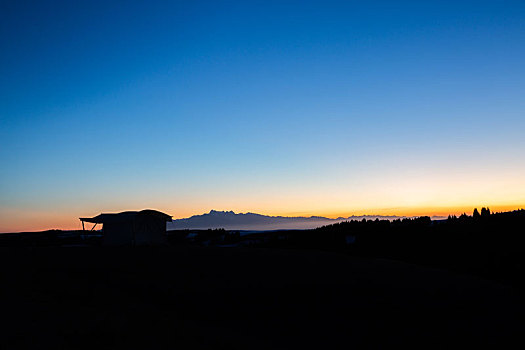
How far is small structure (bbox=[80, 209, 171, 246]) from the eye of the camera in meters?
30.0

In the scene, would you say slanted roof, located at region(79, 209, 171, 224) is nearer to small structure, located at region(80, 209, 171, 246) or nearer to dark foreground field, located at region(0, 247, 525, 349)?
small structure, located at region(80, 209, 171, 246)

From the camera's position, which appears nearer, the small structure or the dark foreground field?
the dark foreground field

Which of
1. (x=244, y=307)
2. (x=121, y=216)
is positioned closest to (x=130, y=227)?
(x=121, y=216)

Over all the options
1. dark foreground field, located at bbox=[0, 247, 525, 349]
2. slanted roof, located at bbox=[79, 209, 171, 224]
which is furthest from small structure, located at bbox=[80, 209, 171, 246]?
dark foreground field, located at bbox=[0, 247, 525, 349]

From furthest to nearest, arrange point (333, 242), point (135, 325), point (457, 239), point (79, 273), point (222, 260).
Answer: point (333, 242)
point (457, 239)
point (222, 260)
point (79, 273)
point (135, 325)

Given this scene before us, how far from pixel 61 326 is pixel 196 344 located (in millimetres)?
2979

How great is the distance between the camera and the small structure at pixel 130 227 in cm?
3003

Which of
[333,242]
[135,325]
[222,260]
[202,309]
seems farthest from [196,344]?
[333,242]

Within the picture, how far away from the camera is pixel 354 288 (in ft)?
42.3

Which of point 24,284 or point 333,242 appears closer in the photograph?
point 24,284

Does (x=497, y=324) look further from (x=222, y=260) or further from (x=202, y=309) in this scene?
(x=222, y=260)

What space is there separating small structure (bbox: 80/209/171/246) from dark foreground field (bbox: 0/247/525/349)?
13.7 meters

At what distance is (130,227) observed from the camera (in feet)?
98.8

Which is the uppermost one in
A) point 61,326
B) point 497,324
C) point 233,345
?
point 61,326
